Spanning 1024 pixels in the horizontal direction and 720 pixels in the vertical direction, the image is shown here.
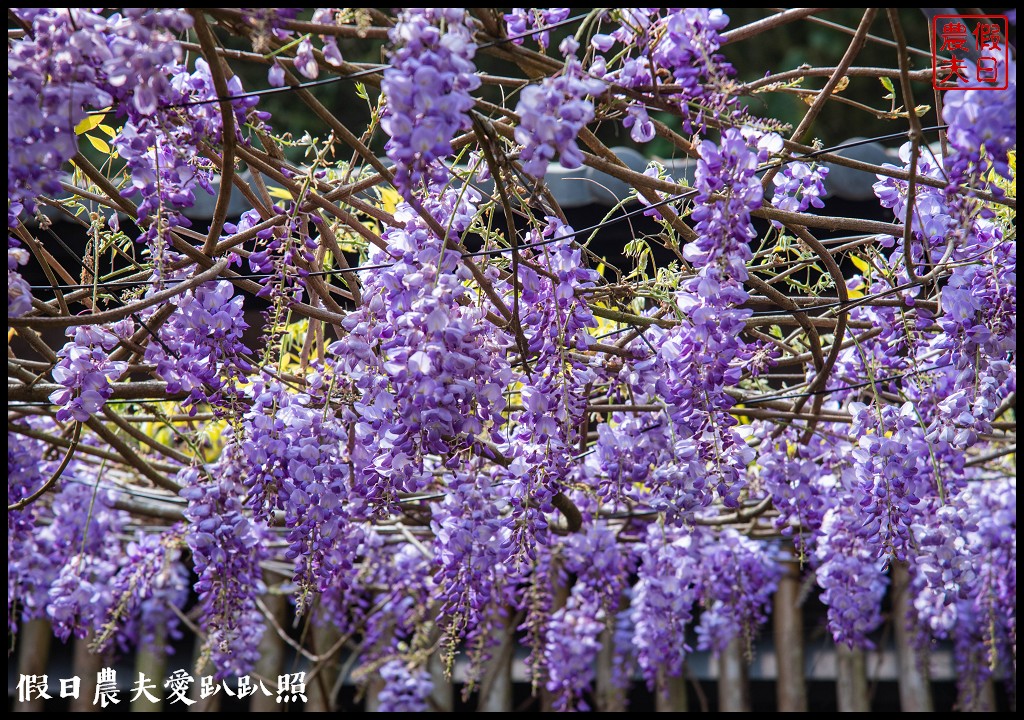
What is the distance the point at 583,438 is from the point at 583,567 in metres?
1.03

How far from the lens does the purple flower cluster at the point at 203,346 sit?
61.1 inches

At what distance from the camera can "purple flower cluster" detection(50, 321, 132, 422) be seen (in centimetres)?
157

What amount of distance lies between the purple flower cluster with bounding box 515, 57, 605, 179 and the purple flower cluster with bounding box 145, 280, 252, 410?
0.59 metres

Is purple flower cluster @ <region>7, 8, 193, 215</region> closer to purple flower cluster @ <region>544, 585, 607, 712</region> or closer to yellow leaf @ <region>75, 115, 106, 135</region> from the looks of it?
yellow leaf @ <region>75, 115, 106, 135</region>

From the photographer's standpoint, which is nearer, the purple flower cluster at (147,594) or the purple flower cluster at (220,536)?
the purple flower cluster at (220,536)

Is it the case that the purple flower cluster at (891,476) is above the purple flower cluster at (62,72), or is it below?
below

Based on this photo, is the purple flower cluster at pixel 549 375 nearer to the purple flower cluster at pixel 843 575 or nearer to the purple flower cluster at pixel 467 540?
the purple flower cluster at pixel 467 540

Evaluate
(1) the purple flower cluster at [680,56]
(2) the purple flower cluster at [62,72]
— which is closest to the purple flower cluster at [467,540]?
(1) the purple flower cluster at [680,56]

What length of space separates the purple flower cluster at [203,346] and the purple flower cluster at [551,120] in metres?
0.59

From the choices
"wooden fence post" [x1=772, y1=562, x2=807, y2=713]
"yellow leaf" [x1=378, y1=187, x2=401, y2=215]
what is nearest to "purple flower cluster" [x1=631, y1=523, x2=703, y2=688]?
"wooden fence post" [x1=772, y1=562, x2=807, y2=713]

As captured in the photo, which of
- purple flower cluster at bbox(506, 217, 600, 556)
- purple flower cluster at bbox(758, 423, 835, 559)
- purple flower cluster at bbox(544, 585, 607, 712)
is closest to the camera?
purple flower cluster at bbox(506, 217, 600, 556)

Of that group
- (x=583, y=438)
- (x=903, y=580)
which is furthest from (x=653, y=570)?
(x=903, y=580)

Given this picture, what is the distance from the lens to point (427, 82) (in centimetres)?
111

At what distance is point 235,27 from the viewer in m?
1.23
